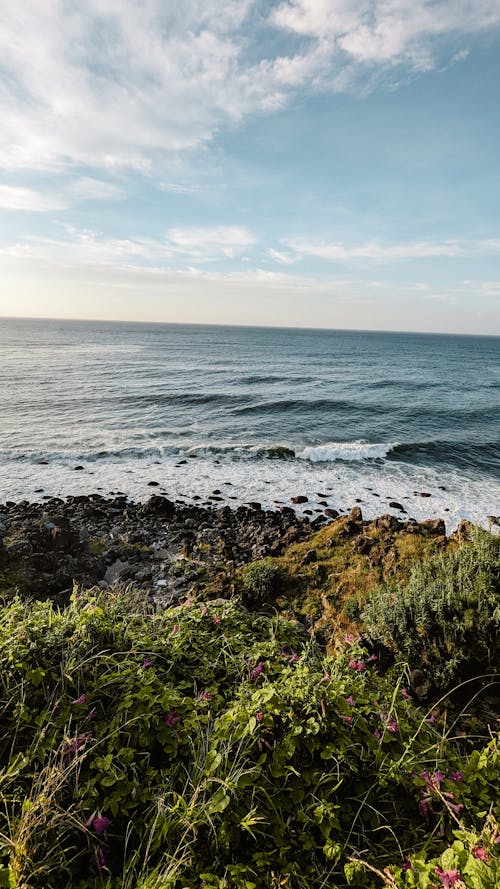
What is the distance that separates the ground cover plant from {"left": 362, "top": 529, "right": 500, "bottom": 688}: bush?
199 cm

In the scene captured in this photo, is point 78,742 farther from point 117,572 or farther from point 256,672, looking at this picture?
point 117,572

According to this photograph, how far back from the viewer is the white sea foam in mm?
25500

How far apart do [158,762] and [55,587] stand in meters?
8.26

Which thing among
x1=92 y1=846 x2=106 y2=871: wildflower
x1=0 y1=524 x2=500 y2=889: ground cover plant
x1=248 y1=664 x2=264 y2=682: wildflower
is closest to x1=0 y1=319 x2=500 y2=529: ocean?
x1=248 y1=664 x2=264 y2=682: wildflower

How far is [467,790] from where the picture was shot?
3.21m

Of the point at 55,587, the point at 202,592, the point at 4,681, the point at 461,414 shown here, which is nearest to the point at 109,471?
the point at 55,587

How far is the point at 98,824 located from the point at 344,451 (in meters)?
25.0

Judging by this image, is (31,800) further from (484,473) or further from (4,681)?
(484,473)

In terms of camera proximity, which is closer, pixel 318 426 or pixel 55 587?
pixel 55 587

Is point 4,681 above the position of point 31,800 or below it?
above

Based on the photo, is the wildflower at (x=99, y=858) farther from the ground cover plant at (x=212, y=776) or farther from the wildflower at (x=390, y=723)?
the wildflower at (x=390, y=723)

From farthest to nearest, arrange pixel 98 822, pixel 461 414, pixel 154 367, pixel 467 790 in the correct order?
pixel 154 367 → pixel 461 414 → pixel 467 790 → pixel 98 822

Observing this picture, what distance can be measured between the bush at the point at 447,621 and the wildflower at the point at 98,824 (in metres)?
4.69

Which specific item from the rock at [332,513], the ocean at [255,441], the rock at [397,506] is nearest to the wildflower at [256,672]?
the rock at [332,513]
